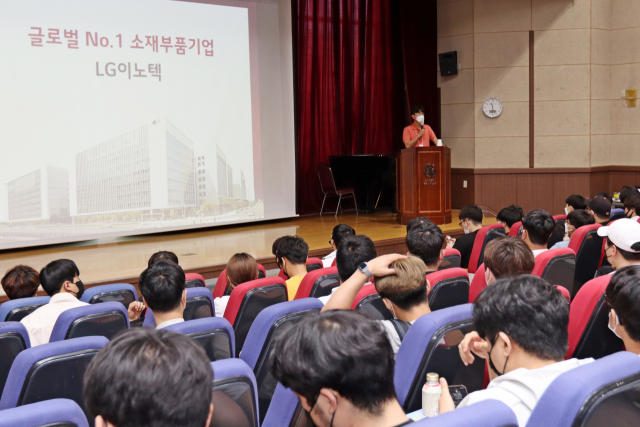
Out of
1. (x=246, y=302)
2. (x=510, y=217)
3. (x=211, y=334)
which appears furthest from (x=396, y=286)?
(x=510, y=217)

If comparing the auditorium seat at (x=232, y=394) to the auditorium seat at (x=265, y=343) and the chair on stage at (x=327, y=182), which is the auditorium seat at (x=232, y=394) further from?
the chair on stage at (x=327, y=182)

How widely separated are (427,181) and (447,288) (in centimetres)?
516

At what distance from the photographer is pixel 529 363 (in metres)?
1.40

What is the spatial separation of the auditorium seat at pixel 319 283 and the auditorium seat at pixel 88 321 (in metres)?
0.90

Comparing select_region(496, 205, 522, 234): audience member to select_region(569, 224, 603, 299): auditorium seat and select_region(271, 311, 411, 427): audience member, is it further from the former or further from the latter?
select_region(271, 311, 411, 427): audience member

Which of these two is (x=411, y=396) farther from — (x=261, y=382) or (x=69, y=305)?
(x=69, y=305)

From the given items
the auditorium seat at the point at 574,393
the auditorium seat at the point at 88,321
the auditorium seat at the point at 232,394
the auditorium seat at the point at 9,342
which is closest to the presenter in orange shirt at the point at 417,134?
the auditorium seat at the point at 88,321

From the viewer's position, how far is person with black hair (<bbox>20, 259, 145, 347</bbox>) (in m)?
2.54

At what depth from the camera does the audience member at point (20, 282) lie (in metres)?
3.33

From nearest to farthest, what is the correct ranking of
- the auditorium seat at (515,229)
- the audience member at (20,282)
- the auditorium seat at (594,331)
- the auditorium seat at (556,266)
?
the auditorium seat at (594,331) < the auditorium seat at (556,266) < the audience member at (20,282) < the auditorium seat at (515,229)

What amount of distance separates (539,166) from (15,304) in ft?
25.6

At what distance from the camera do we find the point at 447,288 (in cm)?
254

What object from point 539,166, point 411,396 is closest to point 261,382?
point 411,396

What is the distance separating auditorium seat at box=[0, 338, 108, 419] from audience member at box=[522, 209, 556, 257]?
2621 millimetres
